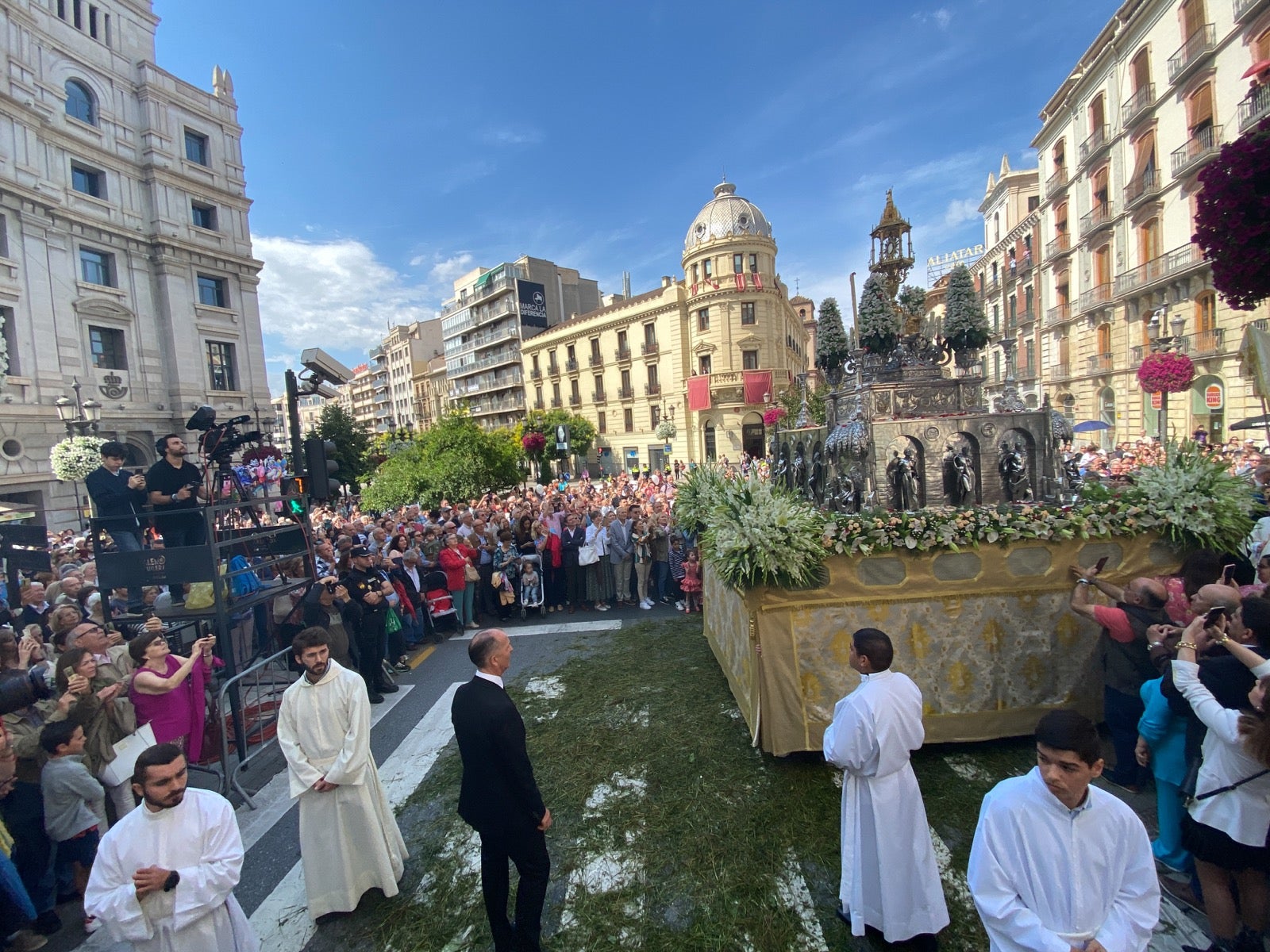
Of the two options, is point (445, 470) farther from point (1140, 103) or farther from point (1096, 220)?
point (1096, 220)

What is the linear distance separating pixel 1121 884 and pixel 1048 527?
3595mm

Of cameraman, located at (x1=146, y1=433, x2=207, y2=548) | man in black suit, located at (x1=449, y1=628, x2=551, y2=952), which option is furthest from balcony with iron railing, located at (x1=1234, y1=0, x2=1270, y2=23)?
cameraman, located at (x1=146, y1=433, x2=207, y2=548)

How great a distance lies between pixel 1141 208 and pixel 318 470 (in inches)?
1134

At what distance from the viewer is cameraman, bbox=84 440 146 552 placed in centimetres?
597

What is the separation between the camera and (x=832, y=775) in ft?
15.6

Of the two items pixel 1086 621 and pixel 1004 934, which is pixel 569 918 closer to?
pixel 1004 934

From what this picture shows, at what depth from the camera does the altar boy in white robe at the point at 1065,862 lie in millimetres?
1921

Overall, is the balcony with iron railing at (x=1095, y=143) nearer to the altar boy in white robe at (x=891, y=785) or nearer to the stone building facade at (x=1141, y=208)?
the stone building facade at (x=1141, y=208)

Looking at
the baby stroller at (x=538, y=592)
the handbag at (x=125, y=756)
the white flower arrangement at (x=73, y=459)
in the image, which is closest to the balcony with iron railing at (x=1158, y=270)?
the baby stroller at (x=538, y=592)

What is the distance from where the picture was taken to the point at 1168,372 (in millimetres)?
11086

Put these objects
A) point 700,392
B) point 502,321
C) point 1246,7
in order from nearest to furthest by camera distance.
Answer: point 1246,7 < point 700,392 < point 502,321

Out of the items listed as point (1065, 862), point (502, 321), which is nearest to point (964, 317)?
point (1065, 862)

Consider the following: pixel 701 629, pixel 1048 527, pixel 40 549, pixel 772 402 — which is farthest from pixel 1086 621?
pixel 772 402

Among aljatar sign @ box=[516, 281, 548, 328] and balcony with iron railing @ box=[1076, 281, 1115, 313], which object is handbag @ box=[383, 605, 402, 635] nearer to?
balcony with iron railing @ box=[1076, 281, 1115, 313]
